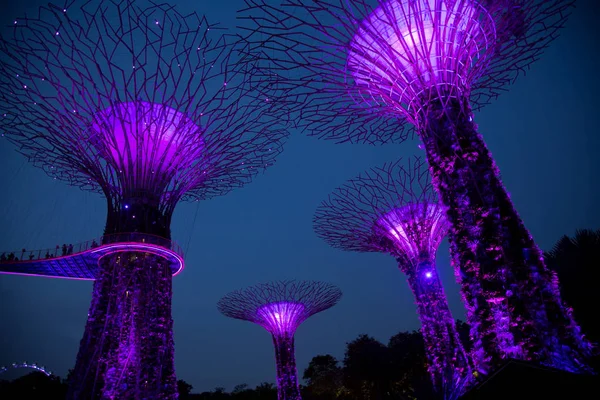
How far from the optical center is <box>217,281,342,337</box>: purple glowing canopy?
850 inches

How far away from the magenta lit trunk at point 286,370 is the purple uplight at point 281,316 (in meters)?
0.39

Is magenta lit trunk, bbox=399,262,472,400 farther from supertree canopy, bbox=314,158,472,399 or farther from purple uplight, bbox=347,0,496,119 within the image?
purple uplight, bbox=347,0,496,119

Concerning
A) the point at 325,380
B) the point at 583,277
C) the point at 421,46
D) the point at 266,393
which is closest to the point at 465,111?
the point at 421,46

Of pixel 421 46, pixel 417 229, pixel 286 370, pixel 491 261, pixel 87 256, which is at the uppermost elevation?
pixel 87 256

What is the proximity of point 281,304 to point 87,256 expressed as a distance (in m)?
10.8

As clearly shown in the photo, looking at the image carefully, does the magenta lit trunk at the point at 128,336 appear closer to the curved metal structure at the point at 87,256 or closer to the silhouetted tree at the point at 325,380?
the curved metal structure at the point at 87,256

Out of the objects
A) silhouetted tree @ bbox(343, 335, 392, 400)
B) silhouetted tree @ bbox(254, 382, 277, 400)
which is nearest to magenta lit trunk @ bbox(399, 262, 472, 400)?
silhouetted tree @ bbox(343, 335, 392, 400)

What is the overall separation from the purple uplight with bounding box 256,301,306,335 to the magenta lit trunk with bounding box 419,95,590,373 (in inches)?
684

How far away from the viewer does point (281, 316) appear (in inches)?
850

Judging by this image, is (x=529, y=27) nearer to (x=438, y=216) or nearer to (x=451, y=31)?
(x=451, y=31)

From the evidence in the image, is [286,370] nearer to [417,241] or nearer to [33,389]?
[417,241]

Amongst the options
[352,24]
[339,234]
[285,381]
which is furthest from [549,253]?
[352,24]

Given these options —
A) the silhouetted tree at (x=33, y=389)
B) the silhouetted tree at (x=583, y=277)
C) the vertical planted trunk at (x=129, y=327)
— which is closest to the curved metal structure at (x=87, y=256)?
the vertical planted trunk at (x=129, y=327)

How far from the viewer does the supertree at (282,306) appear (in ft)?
69.7
